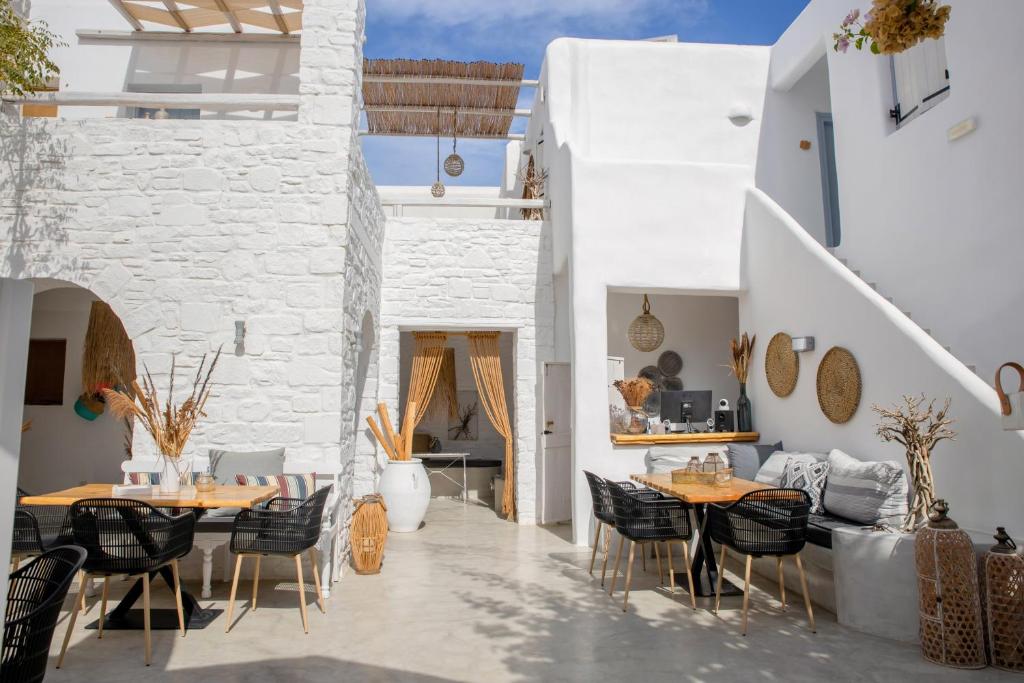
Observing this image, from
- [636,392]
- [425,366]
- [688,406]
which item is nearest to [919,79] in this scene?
[688,406]

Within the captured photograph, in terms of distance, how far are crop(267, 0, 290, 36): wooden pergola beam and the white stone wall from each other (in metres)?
2.44

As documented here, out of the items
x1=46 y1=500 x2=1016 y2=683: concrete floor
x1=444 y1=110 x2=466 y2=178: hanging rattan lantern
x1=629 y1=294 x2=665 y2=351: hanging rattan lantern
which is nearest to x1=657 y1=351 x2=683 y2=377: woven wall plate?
x1=629 y1=294 x2=665 y2=351: hanging rattan lantern

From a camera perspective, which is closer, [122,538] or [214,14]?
[122,538]

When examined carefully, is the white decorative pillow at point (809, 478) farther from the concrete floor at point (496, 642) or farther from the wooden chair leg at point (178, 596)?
the wooden chair leg at point (178, 596)

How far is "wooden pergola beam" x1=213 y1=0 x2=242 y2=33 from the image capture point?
724 centimetres

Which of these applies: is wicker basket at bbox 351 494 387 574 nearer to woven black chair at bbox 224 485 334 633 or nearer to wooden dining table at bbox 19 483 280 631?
wooden dining table at bbox 19 483 280 631

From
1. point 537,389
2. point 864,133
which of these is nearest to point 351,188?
point 537,389

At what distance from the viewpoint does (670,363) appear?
9000mm

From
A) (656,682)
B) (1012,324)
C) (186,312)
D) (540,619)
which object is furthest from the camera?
(186,312)

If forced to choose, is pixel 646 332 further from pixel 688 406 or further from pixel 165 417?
pixel 165 417

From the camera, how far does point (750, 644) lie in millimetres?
3980

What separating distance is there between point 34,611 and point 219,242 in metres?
4.06

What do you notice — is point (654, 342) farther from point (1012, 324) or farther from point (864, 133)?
point (1012, 324)

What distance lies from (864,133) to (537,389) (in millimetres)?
4496
